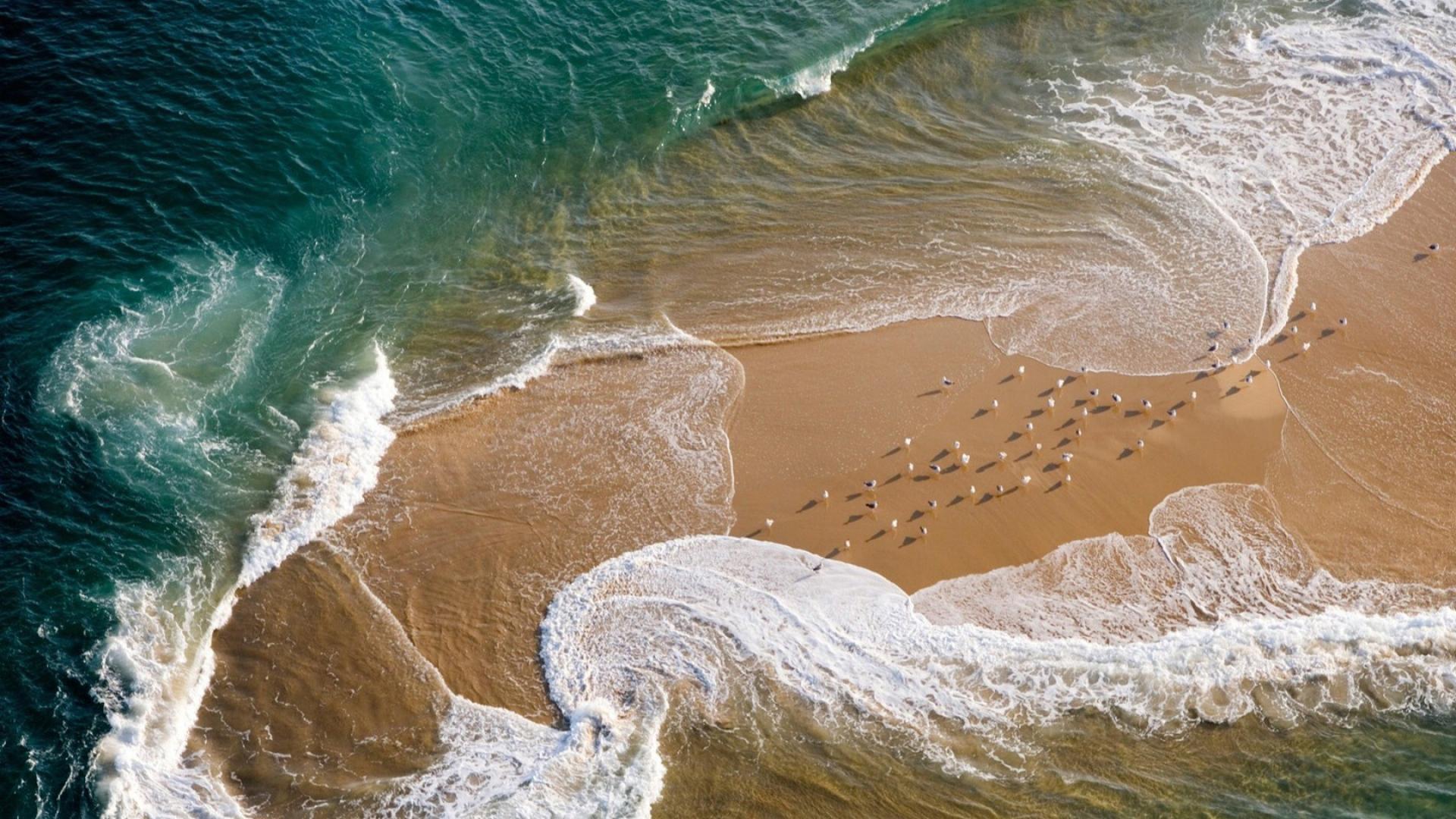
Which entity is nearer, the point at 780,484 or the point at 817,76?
the point at 780,484

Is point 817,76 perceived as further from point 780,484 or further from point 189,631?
→ point 189,631

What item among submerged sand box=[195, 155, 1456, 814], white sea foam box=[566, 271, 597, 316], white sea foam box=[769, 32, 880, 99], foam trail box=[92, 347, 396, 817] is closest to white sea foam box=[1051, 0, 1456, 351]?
submerged sand box=[195, 155, 1456, 814]

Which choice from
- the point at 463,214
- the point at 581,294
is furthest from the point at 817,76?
the point at 463,214

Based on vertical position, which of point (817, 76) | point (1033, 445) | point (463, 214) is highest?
point (817, 76)

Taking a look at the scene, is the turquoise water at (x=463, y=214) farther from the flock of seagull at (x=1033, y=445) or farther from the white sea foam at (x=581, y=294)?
the flock of seagull at (x=1033, y=445)

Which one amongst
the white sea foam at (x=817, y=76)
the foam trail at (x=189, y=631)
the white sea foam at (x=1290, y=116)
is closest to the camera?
the foam trail at (x=189, y=631)

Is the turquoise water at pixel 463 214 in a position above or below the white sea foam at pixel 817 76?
below

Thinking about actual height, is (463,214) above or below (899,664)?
above

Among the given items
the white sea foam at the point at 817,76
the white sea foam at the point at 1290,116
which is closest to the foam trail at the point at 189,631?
the white sea foam at the point at 817,76

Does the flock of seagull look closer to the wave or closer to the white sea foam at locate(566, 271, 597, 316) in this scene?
the wave
